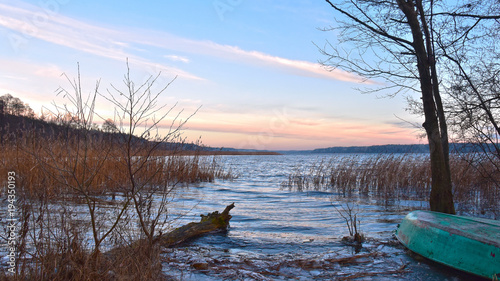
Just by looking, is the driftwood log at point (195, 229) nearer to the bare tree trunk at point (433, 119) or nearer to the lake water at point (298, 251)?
the lake water at point (298, 251)

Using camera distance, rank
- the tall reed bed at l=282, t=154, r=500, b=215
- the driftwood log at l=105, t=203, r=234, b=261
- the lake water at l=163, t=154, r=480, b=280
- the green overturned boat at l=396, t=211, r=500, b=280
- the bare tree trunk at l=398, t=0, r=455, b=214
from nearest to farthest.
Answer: the green overturned boat at l=396, t=211, r=500, b=280 → the lake water at l=163, t=154, r=480, b=280 → the driftwood log at l=105, t=203, r=234, b=261 → the bare tree trunk at l=398, t=0, r=455, b=214 → the tall reed bed at l=282, t=154, r=500, b=215

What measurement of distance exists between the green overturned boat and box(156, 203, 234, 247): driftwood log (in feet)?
10.5

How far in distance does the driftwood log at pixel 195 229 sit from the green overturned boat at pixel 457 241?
3.19 meters

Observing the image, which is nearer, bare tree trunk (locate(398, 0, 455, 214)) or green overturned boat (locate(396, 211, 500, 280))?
green overturned boat (locate(396, 211, 500, 280))

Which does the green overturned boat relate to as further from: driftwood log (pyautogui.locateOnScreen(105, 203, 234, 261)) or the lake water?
driftwood log (pyautogui.locateOnScreen(105, 203, 234, 261))

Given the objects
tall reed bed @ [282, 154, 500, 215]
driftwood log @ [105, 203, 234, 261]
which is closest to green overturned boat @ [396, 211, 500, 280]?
driftwood log @ [105, 203, 234, 261]

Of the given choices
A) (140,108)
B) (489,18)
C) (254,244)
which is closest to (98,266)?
(140,108)

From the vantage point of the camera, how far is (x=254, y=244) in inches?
224

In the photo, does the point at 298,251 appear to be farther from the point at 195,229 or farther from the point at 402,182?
the point at 402,182

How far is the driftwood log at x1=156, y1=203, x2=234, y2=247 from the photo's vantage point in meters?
5.07

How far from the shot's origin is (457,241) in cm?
423

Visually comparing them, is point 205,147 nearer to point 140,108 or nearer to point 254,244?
point 254,244

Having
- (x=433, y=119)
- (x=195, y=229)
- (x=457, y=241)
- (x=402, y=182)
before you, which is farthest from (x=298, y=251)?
(x=402, y=182)

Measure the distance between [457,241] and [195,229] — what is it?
12.9 feet
